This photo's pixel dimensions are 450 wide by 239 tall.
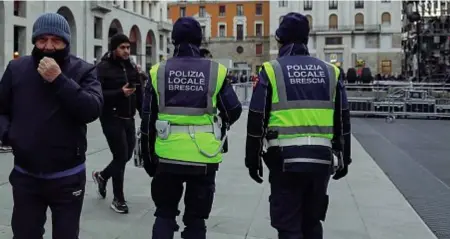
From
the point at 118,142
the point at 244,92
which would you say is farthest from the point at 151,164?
the point at 244,92

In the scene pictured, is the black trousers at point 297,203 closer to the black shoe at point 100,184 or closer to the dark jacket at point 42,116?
the dark jacket at point 42,116

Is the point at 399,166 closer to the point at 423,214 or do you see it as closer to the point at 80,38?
the point at 423,214

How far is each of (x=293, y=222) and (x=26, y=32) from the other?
3640 cm

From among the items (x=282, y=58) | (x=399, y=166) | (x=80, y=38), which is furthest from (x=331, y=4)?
(x=282, y=58)

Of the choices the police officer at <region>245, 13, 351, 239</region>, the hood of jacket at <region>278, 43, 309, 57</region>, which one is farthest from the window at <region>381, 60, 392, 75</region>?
the police officer at <region>245, 13, 351, 239</region>

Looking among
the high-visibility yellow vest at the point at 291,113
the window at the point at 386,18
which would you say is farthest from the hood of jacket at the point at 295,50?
the window at the point at 386,18

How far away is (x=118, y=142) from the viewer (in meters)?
5.44

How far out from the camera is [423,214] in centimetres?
588

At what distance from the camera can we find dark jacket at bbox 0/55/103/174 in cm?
291

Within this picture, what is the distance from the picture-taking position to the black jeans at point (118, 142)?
5422 millimetres

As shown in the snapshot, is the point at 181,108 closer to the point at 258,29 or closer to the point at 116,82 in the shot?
the point at 116,82

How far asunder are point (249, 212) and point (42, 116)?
3306 mm

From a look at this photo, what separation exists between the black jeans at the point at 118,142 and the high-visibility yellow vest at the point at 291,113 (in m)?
2.30

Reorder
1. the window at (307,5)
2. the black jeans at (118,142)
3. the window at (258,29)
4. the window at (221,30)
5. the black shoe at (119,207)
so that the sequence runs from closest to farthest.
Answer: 1. the black jeans at (118,142)
2. the black shoe at (119,207)
3. the window at (307,5)
4. the window at (258,29)
5. the window at (221,30)
